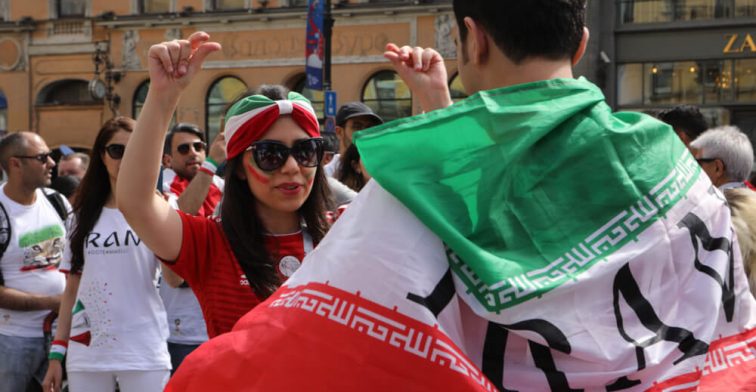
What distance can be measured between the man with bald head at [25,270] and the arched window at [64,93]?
22850 mm

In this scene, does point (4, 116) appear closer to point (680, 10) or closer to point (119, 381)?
point (680, 10)

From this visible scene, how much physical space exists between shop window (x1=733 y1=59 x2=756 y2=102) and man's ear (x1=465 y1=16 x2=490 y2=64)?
58.7 ft

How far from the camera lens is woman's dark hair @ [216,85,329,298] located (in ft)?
9.59

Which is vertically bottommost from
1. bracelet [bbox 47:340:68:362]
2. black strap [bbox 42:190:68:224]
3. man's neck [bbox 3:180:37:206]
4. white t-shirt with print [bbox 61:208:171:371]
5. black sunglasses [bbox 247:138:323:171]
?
bracelet [bbox 47:340:68:362]

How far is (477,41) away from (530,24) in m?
0.11

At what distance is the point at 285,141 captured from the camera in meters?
3.10

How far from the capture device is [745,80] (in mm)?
18531

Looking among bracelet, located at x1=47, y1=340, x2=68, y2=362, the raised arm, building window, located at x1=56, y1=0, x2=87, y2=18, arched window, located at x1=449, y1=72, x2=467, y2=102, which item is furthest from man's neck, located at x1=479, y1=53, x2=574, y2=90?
building window, located at x1=56, y1=0, x2=87, y2=18

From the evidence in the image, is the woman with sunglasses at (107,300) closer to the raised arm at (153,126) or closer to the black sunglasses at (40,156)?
the black sunglasses at (40,156)

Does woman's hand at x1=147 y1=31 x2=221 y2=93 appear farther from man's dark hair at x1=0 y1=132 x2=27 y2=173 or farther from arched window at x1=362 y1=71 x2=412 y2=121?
arched window at x1=362 y1=71 x2=412 y2=121

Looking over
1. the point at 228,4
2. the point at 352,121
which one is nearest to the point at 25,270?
the point at 352,121

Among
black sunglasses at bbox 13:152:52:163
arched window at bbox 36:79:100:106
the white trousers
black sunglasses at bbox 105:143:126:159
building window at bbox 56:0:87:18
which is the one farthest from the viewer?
building window at bbox 56:0:87:18

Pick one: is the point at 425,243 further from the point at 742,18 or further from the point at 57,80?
the point at 57,80

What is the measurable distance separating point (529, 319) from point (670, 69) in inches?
738
